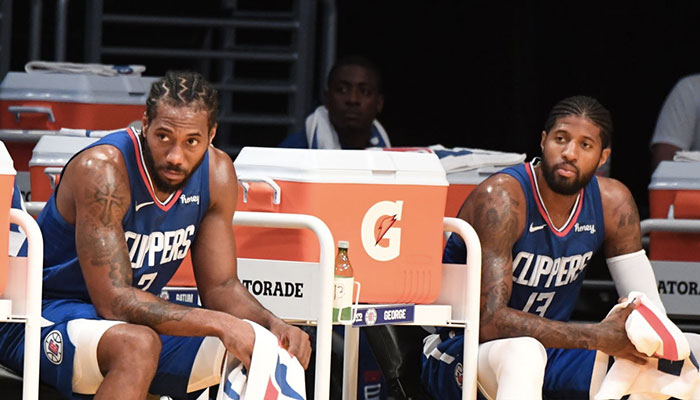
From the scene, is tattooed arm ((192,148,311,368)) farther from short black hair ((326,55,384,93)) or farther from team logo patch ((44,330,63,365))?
short black hair ((326,55,384,93))

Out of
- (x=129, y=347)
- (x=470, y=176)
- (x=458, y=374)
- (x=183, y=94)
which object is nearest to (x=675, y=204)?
(x=470, y=176)

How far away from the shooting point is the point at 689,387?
3.93 meters

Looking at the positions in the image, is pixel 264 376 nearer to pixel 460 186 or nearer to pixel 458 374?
pixel 458 374

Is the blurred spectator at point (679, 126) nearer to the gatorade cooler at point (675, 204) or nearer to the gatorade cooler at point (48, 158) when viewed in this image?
the gatorade cooler at point (675, 204)

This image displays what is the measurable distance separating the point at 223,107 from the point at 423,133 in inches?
52.2

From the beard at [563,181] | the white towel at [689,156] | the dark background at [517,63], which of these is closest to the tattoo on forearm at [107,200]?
the beard at [563,181]

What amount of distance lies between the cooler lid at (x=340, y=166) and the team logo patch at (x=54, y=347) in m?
0.72

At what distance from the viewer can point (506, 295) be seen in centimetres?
402

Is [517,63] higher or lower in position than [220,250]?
higher

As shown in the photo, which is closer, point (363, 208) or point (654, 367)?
point (363, 208)

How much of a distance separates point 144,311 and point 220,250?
0.39m

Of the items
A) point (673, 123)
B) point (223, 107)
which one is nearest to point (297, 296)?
point (673, 123)

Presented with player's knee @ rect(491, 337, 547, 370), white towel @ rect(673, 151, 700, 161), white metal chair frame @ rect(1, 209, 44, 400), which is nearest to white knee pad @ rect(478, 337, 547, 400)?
player's knee @ rect(491, 337, 547, 370)

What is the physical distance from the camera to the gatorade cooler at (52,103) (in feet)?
17.6
